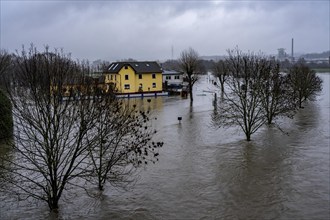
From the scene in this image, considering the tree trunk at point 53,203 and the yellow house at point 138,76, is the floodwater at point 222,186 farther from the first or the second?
the yellow house at point 138,76

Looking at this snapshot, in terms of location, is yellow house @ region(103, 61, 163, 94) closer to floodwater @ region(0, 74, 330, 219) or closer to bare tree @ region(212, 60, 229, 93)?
bare tree @ region(212, 60, 229, 93)

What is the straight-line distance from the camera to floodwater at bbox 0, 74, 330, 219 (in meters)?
11.7

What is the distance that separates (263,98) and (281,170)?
855 centimetres

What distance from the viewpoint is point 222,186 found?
46.0ft

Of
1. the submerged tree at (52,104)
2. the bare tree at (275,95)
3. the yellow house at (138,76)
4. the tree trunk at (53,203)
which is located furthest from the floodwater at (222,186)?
the yellow house at (138,76)

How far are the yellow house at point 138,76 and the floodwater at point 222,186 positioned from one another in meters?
33.8

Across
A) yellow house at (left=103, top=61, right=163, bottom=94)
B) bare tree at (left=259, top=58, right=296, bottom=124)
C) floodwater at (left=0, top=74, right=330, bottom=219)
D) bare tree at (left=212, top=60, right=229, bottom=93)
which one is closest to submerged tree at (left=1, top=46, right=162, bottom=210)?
floodwater at (left=0, top=74, right=330, bottom=219)

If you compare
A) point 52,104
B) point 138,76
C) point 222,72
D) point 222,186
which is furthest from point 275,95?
point 138,76

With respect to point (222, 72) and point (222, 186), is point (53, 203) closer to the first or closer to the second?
point (222, 186)

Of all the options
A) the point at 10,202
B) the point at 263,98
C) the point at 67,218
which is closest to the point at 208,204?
the point at 67,218

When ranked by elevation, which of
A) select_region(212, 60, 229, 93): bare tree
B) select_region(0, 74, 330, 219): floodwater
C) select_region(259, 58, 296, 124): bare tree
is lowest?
select_region(0, 74, 330, 219): floodwater

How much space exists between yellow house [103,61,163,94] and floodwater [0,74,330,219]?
33.8 metres

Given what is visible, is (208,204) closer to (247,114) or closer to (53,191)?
(53,191)

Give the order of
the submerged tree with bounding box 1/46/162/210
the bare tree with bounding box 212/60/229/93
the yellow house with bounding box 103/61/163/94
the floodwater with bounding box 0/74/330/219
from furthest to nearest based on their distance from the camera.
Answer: the yellow house with bounding box 103/61/163/94 → the bare tree with bounding box 212/60/229/93 → the floodwater with bounding box 0/74/330/219 → the submerged tree with bounding box 1/46/162/210
